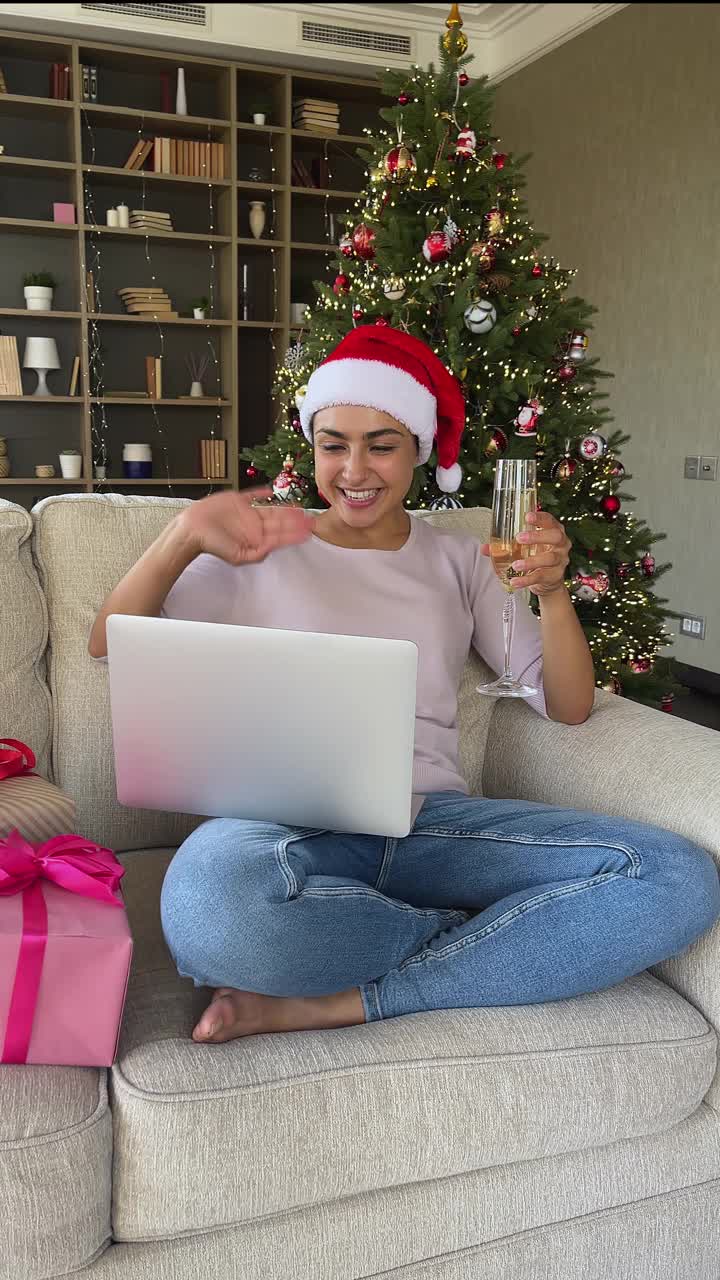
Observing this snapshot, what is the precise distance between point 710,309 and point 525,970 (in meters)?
3.60

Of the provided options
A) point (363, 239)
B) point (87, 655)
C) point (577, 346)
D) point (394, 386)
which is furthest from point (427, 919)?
point (363, 239)

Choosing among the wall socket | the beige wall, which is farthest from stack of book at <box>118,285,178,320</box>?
the wall socket

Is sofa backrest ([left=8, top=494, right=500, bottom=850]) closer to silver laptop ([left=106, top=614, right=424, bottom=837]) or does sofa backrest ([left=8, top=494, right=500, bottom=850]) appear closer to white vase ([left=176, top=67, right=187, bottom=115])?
silver laptop ([left=106, top=614, right=424, bottom=837])

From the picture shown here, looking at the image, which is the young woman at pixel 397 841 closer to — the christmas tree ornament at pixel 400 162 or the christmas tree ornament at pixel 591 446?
the christmas tree ornament at pixel 591 446

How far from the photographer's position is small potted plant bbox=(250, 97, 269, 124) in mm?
4991

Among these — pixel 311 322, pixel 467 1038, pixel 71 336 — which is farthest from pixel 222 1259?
pixel 71 336

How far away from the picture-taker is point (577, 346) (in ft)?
8.43

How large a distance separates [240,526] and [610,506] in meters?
1.44

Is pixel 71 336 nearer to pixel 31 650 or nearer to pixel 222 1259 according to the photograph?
pixel 31 650

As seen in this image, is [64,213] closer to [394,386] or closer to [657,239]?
[657,239]

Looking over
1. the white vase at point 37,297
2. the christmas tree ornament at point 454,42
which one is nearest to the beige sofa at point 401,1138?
the christmas tree ornament at point 454,42

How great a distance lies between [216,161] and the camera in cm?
503

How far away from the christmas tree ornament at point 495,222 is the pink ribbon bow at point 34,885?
6.06 ft

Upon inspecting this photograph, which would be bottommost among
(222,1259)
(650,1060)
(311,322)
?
(222,1259)
